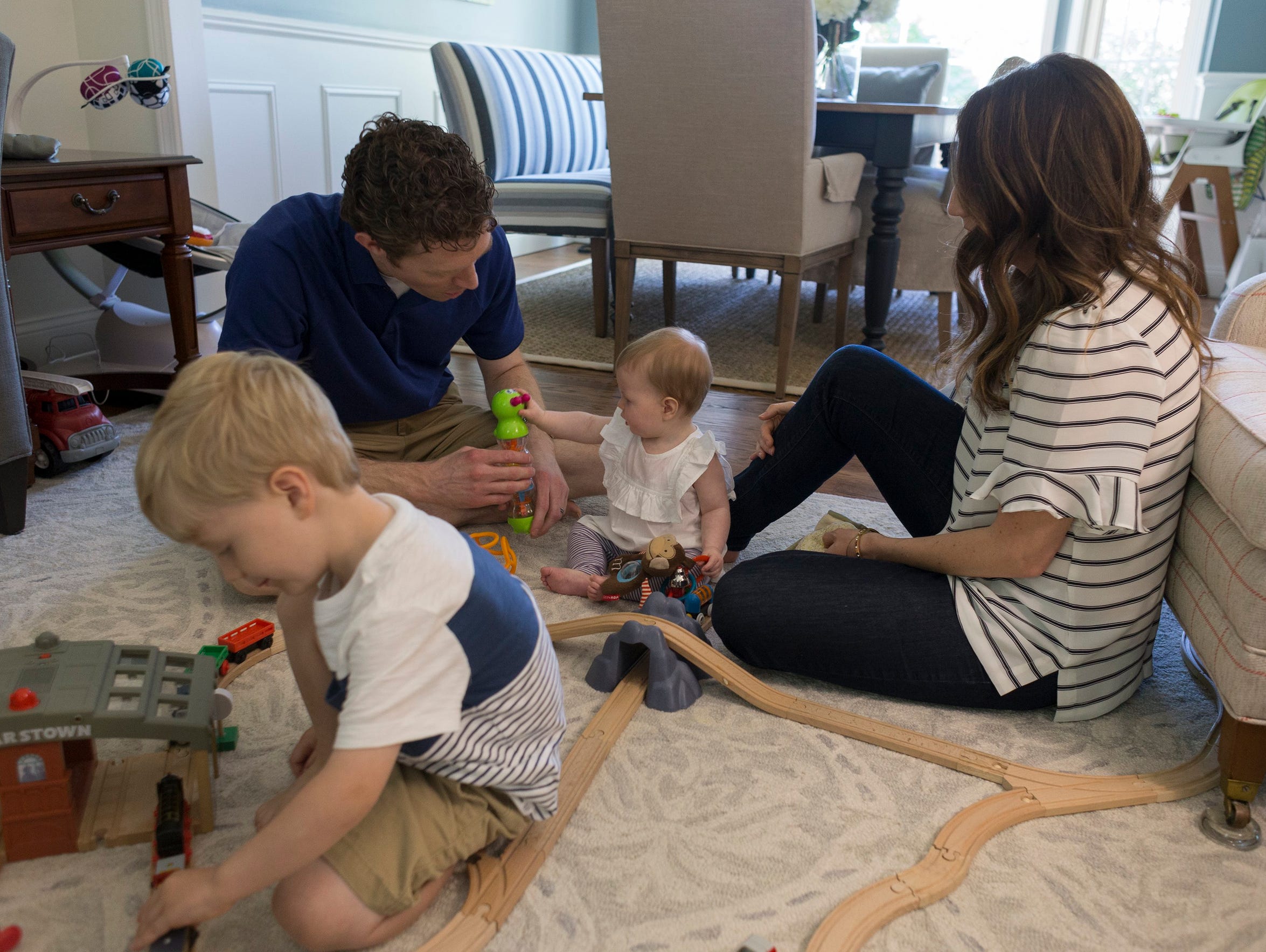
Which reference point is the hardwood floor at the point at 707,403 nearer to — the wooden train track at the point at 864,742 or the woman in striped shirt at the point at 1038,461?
the woman in striped shirt at the point at 1038,461

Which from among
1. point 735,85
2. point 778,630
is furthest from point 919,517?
point 735,85

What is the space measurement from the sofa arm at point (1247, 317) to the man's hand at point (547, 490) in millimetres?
1099

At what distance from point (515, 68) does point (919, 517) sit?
2.88 m

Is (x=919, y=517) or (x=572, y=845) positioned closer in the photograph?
(x=572, y=845)

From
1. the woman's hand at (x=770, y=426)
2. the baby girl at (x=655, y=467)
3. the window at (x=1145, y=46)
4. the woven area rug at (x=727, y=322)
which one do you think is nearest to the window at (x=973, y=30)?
the window at (x=1145, y=46)

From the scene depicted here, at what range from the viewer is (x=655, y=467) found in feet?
5.59

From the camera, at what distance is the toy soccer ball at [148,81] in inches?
88.8

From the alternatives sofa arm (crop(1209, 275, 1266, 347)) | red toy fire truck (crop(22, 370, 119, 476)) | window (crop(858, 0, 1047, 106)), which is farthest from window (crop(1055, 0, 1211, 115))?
Result: red toy fire truck (crop(22, 370, 119, 476))

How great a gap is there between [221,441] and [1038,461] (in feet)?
2.89

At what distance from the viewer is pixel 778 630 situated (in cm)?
138

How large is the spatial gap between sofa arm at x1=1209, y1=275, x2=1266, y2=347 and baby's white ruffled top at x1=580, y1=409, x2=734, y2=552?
0.80 metres

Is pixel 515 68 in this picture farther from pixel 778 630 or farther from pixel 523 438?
pixel 778 630

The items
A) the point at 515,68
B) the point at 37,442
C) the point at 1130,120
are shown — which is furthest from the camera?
the point at 515,68

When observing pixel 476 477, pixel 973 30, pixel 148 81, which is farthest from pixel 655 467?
pixel 973 30
